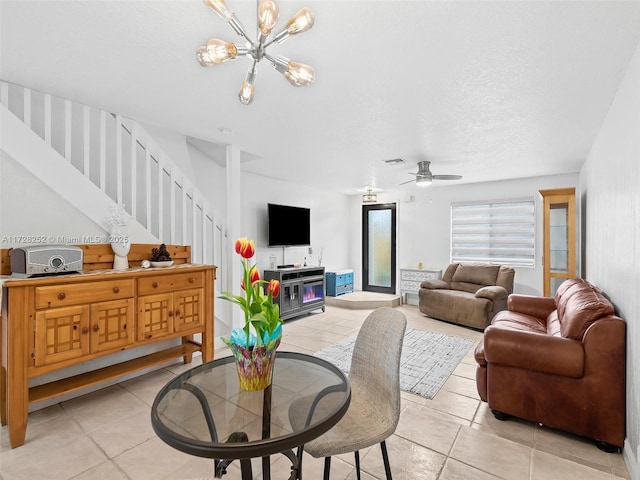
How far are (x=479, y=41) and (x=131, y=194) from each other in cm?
315

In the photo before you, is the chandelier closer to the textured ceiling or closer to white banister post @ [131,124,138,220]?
the textured ceiling

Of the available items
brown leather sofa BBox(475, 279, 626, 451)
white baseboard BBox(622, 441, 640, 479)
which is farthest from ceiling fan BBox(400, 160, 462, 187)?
white baseboard BBox(622, 441, 640, 479)

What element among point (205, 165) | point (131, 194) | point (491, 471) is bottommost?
point (491, 471)

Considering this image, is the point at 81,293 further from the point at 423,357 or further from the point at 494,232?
the point at 494,232

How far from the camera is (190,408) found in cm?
128

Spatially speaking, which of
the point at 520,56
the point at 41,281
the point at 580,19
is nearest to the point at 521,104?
the point at 520,56

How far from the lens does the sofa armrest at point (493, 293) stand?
4718 mm

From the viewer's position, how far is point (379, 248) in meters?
7.44

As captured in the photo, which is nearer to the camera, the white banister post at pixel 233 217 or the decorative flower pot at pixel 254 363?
the decorative flower pot at pixel 254 363

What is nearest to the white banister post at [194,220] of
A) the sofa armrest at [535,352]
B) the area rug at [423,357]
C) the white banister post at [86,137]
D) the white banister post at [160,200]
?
the white banister post at [160,200]

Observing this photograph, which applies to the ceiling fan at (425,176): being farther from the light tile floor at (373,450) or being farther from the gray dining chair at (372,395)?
the gray dining chair at (372,395)

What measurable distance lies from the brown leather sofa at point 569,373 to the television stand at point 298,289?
10.4 ft

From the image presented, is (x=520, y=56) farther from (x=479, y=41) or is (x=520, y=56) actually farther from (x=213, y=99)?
(x=213, y=99)

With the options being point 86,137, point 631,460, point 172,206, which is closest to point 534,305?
point 631,460
